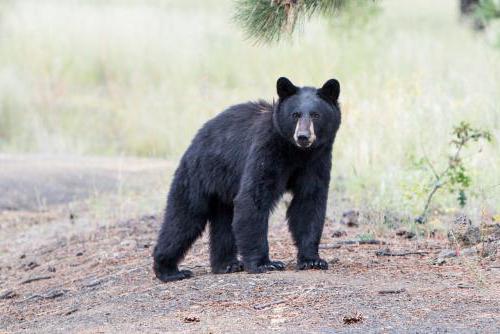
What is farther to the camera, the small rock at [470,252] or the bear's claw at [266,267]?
the small rock at [470,252]

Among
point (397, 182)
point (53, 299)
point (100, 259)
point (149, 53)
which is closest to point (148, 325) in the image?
point (53, 299)

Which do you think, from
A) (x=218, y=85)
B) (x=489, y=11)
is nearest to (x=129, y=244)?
(x=489, y=11)

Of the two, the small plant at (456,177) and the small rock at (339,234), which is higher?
the small plant at (456,177)

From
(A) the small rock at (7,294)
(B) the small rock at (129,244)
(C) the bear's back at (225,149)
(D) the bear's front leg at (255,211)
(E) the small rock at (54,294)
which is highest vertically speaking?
(C) the bear's back at (225,149)

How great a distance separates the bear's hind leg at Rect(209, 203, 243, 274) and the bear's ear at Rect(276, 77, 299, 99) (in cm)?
103

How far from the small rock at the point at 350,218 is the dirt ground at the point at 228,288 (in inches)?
3.3

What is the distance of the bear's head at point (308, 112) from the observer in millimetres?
6242

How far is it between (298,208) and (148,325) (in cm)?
161

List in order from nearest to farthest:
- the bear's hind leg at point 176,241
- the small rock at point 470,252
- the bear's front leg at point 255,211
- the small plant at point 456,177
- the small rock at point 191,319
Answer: the small rock at point 191,319 → the bear's front leg at point 255,211 → the small rock at point 470,252 → the bear's hind leg at point 176,241 → the small plant at point 456,177

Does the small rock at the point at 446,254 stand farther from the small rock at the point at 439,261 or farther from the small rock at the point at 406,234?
the small rock at the point at 406,234

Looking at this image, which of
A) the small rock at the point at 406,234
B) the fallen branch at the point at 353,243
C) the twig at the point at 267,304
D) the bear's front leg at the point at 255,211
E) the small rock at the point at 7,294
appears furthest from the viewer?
the small rock at the point at 406,234

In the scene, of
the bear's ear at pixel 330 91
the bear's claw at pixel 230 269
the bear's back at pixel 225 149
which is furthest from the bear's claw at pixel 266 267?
the bear's ear at pixel 330 91

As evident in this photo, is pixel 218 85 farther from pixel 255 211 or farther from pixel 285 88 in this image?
pixel 255 211

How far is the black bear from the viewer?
20.8 ft
